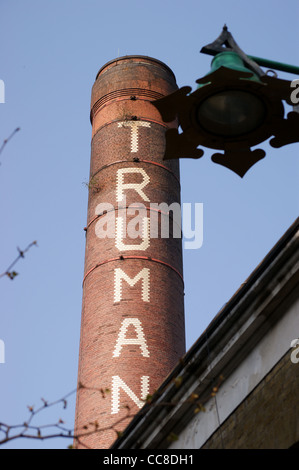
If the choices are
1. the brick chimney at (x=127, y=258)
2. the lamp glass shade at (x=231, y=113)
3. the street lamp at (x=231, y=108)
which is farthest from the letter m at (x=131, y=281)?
the lamp glass shade at (x=231, y=113)

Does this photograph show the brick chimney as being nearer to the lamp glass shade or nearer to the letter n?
the letter n

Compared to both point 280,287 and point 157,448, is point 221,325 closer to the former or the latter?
point 280,287

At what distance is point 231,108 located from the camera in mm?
4551

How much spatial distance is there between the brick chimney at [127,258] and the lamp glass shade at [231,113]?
12.7 meters

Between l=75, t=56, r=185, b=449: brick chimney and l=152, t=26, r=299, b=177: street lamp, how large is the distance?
41.2 ft

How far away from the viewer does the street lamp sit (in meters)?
4.47

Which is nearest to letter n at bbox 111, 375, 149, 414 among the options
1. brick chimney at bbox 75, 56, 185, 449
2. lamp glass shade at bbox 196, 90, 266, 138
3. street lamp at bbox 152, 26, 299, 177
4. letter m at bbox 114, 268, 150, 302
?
brick chimney at bbox 75, 56, 185, 449

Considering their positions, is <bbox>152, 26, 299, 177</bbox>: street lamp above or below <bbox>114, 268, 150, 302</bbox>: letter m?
below

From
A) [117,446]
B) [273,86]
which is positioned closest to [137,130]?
[117,446]

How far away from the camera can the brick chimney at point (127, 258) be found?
58.9ft

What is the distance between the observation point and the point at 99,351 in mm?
18438

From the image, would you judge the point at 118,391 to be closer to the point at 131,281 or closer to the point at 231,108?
the point at 131,281

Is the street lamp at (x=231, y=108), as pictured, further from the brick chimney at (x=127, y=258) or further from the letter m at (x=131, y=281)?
the letter m at (x=131, y=281)

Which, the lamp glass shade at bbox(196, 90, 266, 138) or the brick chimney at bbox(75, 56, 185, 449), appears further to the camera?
the brick chimney at bbox(75, 56, 185, 449)
